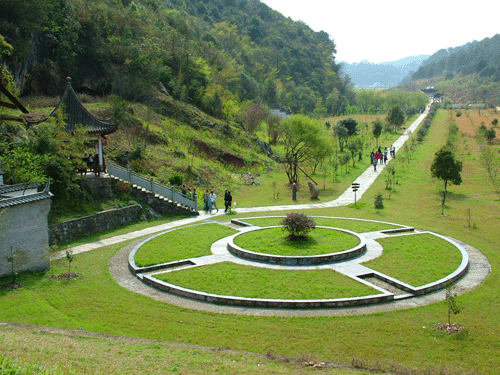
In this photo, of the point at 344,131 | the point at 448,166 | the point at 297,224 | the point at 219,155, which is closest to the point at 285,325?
the point at 297,224

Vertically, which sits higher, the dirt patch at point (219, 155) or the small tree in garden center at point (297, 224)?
the dirt patch at point (219, 155)

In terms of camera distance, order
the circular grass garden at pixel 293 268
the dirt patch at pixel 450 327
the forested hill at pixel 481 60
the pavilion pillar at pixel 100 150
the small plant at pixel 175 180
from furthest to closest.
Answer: the forested hill at pixel 481 60, the small plant at pixel 175 180, the pavilion pillar at pixel 100 150, the circular grass garden at pixel 293 268, the dirt patch at pixel 450 327

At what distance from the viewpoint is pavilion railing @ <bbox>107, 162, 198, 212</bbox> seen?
23.2 metres

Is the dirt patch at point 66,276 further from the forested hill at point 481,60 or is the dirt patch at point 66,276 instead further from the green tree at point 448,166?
the forested hill at point 481,60

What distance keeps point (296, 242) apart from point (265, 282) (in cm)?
375

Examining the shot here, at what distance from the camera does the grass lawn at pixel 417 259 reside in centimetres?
1315

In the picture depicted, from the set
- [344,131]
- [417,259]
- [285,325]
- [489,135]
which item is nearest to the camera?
[285,325]

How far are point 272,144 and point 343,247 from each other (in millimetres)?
39022

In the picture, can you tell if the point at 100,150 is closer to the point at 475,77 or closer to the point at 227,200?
the point at 227,200

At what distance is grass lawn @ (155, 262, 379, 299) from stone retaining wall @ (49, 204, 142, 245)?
677 cm

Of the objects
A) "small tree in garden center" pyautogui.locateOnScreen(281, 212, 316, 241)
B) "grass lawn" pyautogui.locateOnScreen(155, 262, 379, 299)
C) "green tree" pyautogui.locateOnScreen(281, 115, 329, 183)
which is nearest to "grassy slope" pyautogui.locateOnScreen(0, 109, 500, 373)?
"grass lawn" pyautogui.locateOnScreen(155, 262, 379, 299)

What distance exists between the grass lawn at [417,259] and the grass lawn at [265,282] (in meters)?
1.75

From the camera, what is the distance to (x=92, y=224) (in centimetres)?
1930

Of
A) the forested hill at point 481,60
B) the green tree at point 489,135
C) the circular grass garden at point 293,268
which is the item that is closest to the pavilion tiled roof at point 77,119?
the circular grass garden at point 293,268
